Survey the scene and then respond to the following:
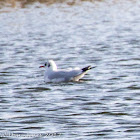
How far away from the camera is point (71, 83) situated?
16.0 metres

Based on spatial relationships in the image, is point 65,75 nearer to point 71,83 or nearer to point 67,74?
point 67,74

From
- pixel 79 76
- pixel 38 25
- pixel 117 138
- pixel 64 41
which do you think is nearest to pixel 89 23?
pixel 38 25

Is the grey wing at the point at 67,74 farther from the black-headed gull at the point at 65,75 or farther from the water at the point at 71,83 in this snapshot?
the water at the point at 71,83

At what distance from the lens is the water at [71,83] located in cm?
1102

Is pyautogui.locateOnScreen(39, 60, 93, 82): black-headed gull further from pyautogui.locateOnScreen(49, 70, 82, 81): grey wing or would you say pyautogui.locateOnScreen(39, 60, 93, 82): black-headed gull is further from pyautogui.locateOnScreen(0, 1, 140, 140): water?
pyautogui.locateOnScreen(0, 1, 140, 140): water

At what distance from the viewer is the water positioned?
36.2 feet

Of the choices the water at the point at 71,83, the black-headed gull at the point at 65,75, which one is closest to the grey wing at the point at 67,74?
the black-headed gull at the point at 65,75

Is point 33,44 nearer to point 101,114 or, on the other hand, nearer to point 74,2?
point 101,114

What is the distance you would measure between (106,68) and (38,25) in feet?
45.6

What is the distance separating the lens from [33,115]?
1205cm

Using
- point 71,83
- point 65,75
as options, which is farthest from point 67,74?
point 71,83

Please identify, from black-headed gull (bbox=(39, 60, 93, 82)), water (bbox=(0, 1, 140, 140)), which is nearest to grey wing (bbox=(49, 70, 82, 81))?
black-headed gull (bbox=(39, 60, 93, 82))

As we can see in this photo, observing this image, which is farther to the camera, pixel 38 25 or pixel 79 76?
pixel 38 25

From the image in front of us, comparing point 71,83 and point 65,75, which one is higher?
point 65,75
